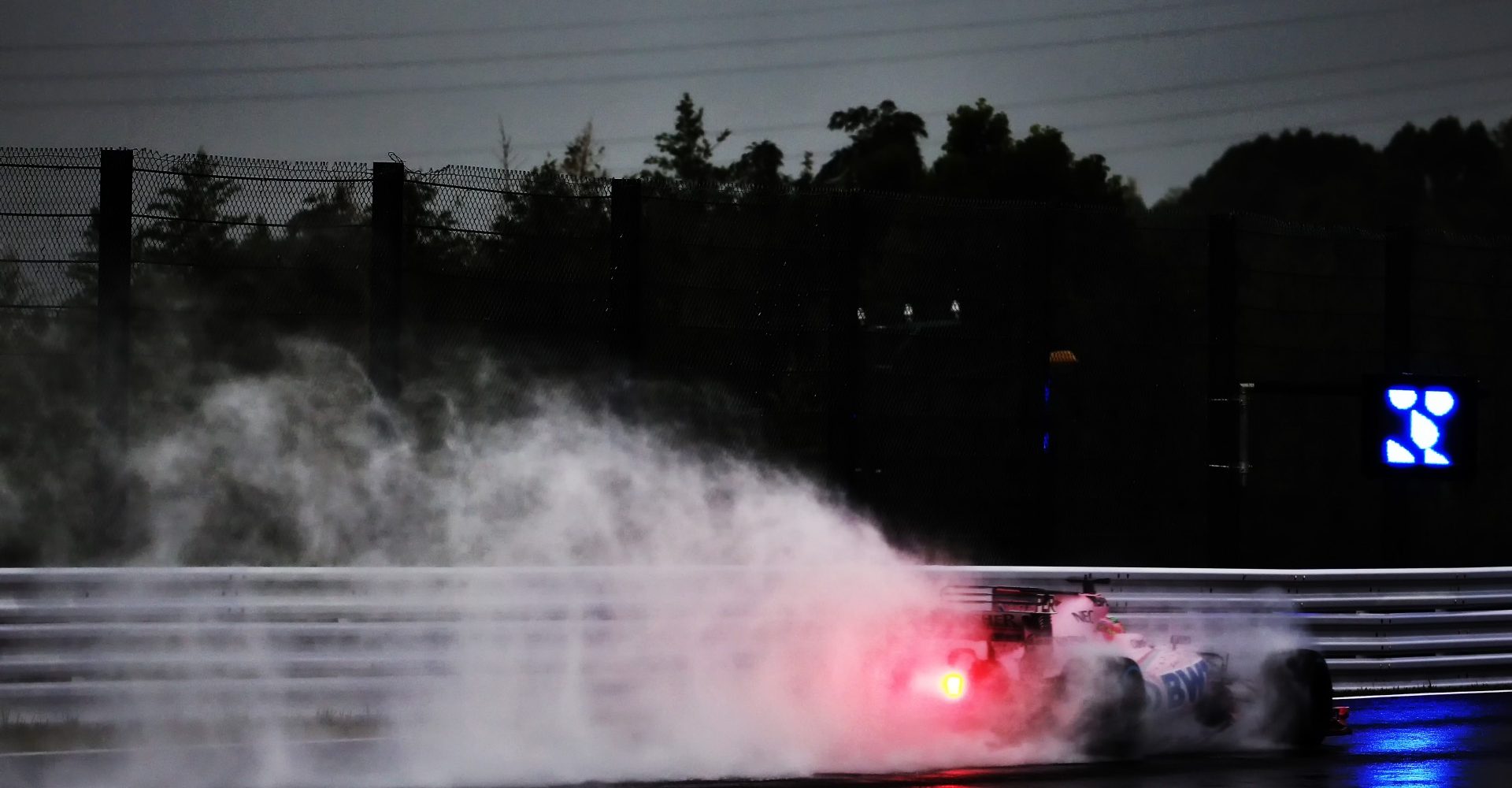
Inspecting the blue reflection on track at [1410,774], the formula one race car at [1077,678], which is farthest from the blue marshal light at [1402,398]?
the blue reflection on track at [1410,774]

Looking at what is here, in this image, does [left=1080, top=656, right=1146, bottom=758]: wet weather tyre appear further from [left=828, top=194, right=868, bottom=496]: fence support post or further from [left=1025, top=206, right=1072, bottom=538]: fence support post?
[left=1025, top=206, right=1072, bottom=538]: fence support post

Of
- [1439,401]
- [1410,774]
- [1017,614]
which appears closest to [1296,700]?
[1410,774]

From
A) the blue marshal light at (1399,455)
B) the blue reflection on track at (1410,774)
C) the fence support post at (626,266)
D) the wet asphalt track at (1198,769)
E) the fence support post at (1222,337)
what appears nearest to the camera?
the wet asphalt track at (1198,769)

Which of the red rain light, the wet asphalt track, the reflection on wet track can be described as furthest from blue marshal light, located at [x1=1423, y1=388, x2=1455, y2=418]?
the red rain light

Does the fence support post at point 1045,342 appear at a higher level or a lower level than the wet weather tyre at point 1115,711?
higher

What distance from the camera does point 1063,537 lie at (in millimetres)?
17406

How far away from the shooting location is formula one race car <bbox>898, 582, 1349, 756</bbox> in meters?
11.0

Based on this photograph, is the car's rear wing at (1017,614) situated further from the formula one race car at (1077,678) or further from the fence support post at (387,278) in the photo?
the fence support post at (387,278)

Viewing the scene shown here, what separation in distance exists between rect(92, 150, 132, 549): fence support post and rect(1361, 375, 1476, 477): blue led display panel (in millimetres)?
10727

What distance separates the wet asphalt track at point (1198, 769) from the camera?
1021cm

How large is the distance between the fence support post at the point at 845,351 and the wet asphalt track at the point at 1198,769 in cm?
515

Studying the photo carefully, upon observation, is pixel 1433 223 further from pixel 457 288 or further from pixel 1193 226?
pixel 457 288

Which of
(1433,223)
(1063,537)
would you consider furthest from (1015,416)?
(1433,223)

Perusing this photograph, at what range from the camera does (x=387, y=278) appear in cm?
1438
